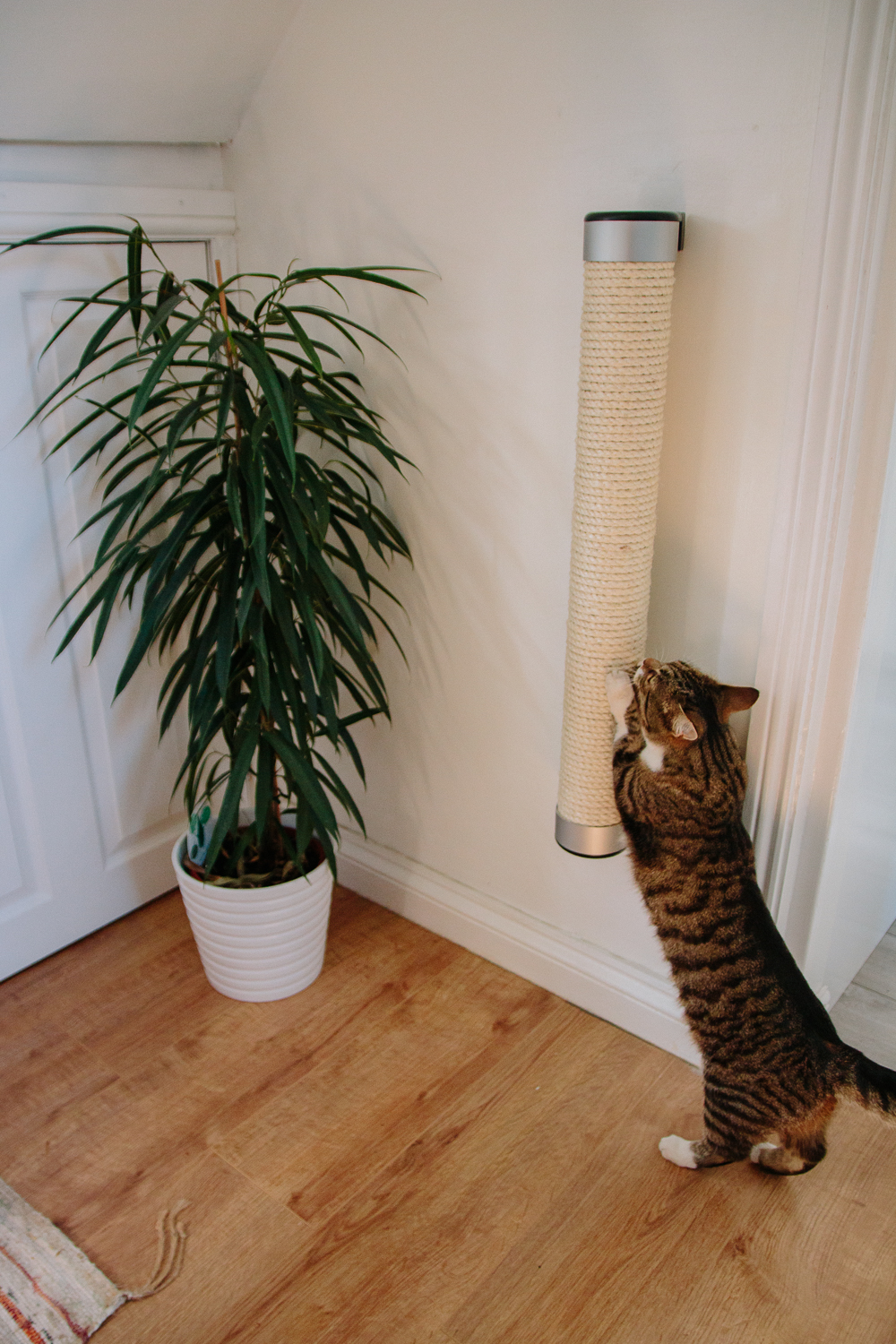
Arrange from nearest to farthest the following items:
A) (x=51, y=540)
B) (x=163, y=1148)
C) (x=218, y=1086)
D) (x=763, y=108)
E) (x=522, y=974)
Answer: (x=763, y=108) < (x=163, y=1148) < (x=218, y=1086) < (x=51, y=540) < (x=522, y=974)

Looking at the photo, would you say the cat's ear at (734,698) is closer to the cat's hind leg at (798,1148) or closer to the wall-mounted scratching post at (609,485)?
the wall-mounted scratching post at (609,485)

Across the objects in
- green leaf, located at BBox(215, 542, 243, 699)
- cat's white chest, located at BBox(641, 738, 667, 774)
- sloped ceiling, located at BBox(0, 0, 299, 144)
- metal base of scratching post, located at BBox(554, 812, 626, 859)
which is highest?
sloped ceiling, located at BBox(0, 0, 299, 144)

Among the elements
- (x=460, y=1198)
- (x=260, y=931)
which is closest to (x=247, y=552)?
(x=260, y=931)

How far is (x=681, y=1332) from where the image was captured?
1275mm

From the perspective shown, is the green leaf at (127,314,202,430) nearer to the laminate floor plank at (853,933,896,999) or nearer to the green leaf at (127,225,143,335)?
the green leaf at (127,225,143,335)

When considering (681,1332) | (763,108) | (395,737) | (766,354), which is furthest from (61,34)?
(681,1332)

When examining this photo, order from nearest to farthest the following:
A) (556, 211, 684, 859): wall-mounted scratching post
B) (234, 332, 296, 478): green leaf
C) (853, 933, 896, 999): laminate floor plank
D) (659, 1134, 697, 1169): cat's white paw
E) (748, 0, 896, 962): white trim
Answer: (748, 0, 896, 962): white trim < (556, 211, 684, 859): wall-mounted scratching post < (234, 332, 296, 478): green leaf < (659, 1134, 697, 1169): cat's white paw < (853, 933, 896, 999): laminate floor plank

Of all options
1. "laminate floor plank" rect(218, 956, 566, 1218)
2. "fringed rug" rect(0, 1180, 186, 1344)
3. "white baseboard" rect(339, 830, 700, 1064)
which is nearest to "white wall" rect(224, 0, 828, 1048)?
"white baseboard" rect(339, 830, 700, 1064)

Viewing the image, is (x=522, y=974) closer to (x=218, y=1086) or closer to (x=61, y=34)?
(x=218, y=1086)

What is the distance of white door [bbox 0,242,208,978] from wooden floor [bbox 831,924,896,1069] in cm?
134

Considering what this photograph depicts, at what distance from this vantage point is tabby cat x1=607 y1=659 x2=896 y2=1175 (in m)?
1.33

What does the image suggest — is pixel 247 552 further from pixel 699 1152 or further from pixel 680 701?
pixel 699 1152

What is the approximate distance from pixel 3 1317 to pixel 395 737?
108 centimetres

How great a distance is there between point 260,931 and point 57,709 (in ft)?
1.80
